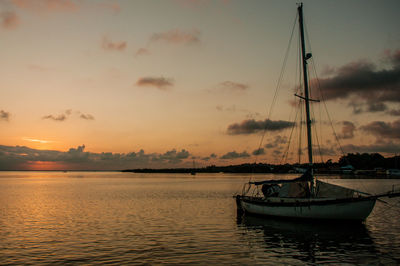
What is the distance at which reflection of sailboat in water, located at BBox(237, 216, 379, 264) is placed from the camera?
21766 mm

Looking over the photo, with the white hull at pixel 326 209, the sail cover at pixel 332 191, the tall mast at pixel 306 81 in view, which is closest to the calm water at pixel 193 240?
the white hull at pixel 326 209

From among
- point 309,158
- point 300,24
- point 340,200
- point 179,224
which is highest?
point 300,24

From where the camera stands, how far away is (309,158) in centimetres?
3500

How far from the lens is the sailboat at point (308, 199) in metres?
31.3

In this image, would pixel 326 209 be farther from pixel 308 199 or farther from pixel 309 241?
pixel 309 241

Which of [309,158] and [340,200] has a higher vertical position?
[309,158]

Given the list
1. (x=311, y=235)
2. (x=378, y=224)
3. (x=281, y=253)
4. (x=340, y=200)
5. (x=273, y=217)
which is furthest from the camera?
(x=273, y=217)

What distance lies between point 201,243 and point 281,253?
6.23 meters

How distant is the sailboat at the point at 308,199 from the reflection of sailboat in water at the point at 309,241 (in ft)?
3.69

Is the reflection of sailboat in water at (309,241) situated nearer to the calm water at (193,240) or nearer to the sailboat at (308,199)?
the calm water at (193,240)

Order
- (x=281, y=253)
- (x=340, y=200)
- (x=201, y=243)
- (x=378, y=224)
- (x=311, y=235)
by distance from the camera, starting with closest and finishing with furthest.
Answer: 1. (x=281, y=253)
2. (x=201, y=243)
3. (x=311, y=235)
4. (x=340, y=200)
5. (x=378, y=224)

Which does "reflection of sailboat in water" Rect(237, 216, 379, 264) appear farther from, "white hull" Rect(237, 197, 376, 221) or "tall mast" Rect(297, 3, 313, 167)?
"tall mast" Rect(297, 3, 313, 167)

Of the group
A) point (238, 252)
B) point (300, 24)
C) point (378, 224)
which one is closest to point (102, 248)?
point (238, 252)

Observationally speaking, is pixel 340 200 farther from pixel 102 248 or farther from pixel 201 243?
pixel 102 248
